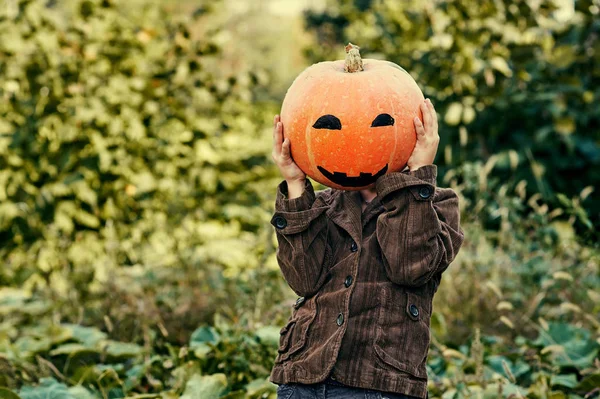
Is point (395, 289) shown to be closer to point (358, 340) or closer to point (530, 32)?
point (358, 340)

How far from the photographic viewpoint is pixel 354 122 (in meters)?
2.24

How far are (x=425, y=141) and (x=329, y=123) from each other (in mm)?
281

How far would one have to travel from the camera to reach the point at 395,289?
2.27 meters

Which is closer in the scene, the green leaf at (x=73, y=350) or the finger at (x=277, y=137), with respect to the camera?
the finger at (x=277, y=137)

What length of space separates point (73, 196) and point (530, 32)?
371 cm

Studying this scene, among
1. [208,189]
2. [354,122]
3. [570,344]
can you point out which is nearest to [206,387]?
[354,122]

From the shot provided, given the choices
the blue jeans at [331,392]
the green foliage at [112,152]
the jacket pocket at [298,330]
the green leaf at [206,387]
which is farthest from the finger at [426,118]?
the green foliage at [112,152]

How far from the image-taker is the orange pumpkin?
7.31 feet

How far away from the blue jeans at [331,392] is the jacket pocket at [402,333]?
80mm

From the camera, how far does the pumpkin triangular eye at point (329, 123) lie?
2.24 metres

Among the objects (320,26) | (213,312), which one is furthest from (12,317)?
(320,26)

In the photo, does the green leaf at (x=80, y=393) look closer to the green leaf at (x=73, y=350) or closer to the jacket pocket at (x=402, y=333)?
the green leaf at (x=73, y=350)

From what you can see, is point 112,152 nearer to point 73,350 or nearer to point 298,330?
point 73,350

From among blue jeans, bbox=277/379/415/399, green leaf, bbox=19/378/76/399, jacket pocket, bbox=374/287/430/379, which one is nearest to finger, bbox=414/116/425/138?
jacket pocket, bbox=374/287/430/379
